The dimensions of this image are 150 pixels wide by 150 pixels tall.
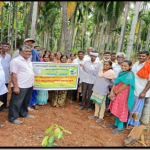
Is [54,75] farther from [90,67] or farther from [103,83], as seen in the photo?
[103,83]

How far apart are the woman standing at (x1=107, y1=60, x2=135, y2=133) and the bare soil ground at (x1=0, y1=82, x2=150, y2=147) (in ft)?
1.34

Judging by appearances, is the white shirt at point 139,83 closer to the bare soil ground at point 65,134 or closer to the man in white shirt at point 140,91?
the man in white shirt at point 140,91

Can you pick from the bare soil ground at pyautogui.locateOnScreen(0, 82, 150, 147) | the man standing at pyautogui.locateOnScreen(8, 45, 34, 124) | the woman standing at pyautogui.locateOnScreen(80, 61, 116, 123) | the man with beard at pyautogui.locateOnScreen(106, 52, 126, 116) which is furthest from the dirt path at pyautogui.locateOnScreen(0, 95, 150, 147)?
the man with beard at pyautogui.locateOnScreen(106, 52, 126, 116)

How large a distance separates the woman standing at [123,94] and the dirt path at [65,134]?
399 millimetres

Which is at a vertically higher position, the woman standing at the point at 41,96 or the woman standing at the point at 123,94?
the woman standing at the point at 123,94

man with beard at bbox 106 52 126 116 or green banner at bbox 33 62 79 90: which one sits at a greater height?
man with beard at bbox 106 52 126 116

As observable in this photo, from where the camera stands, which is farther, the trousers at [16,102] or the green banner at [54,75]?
the green banner at [54,75]

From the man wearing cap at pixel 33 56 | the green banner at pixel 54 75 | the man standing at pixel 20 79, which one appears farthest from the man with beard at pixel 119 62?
the man standing at pixel 20 79

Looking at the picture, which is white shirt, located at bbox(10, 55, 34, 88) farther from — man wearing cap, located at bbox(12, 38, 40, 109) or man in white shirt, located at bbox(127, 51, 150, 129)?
man in white shirt, located at bbox(127, 51, 150, 129)

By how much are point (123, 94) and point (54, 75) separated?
6.79ft

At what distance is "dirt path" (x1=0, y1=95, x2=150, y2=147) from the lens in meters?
2.66

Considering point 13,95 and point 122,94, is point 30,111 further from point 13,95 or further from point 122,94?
point 122,94

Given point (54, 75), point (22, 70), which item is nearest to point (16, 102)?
point (22, 70)

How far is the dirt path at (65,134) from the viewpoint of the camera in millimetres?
2660
